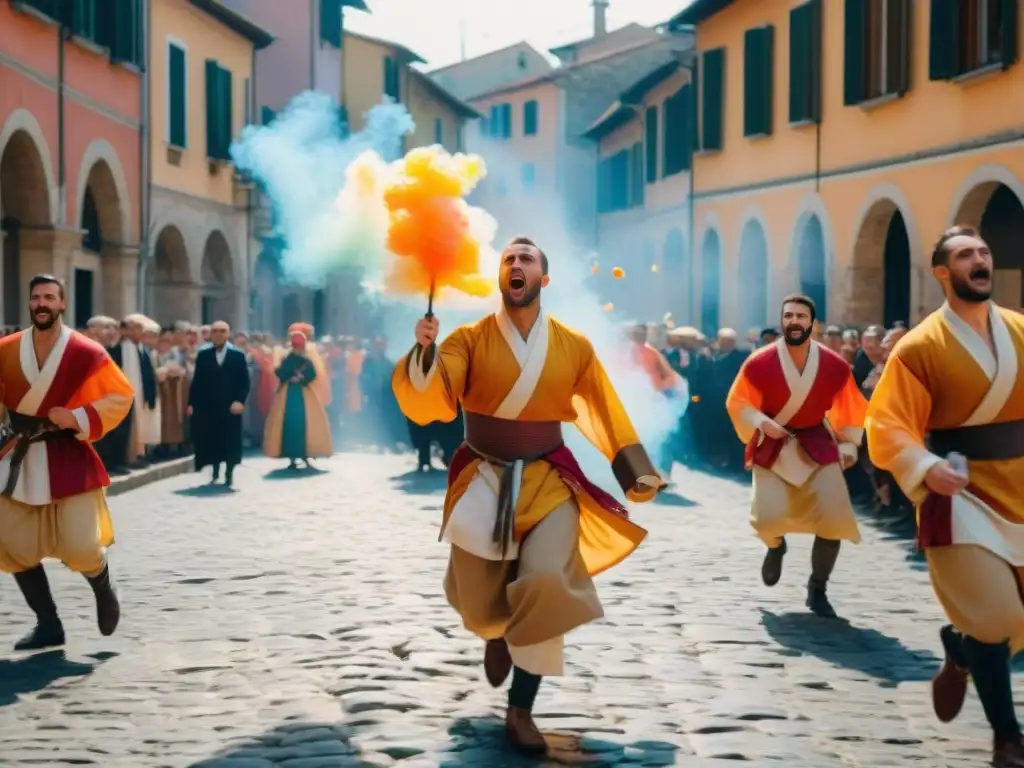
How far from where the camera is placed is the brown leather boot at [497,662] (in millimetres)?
6676

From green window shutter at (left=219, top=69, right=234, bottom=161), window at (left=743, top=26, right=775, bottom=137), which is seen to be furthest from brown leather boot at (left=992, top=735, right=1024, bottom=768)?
green window shutter at (left=219, top=69, right=234, bottom=161)

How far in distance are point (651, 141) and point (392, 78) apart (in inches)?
439

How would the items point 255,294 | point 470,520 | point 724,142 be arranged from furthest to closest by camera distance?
point 255,294 → point 724,142 → point 470,520

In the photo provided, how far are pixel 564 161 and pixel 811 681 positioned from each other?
2252 inches

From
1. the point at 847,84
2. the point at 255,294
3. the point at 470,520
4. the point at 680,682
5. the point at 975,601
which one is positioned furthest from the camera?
the point at 255,294

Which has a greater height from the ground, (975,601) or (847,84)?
(847,84)

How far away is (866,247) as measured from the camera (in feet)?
75.9

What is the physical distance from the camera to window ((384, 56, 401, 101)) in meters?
45.4

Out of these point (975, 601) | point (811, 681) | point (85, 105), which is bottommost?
point (811, 681)

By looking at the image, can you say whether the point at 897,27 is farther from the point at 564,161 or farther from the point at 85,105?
the point at 564,161

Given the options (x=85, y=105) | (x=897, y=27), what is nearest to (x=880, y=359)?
(x=897, y=27)

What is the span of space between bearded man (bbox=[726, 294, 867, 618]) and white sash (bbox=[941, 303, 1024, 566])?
11.4 feet

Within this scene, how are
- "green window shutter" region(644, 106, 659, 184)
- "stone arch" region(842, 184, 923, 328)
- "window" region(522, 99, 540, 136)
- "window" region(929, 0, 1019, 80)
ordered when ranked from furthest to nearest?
"window" region(522, 99, 540, 136)
"green window shutter" region(644, 106, 659, 184)
"stone arch" region(842, 184, 923, 328)
"window" region(929, 0, 1019, 80)

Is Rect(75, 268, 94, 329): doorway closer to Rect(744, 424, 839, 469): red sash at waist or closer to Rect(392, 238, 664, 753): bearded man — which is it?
Rect(744, 424, 839, 469): red sash at waist
